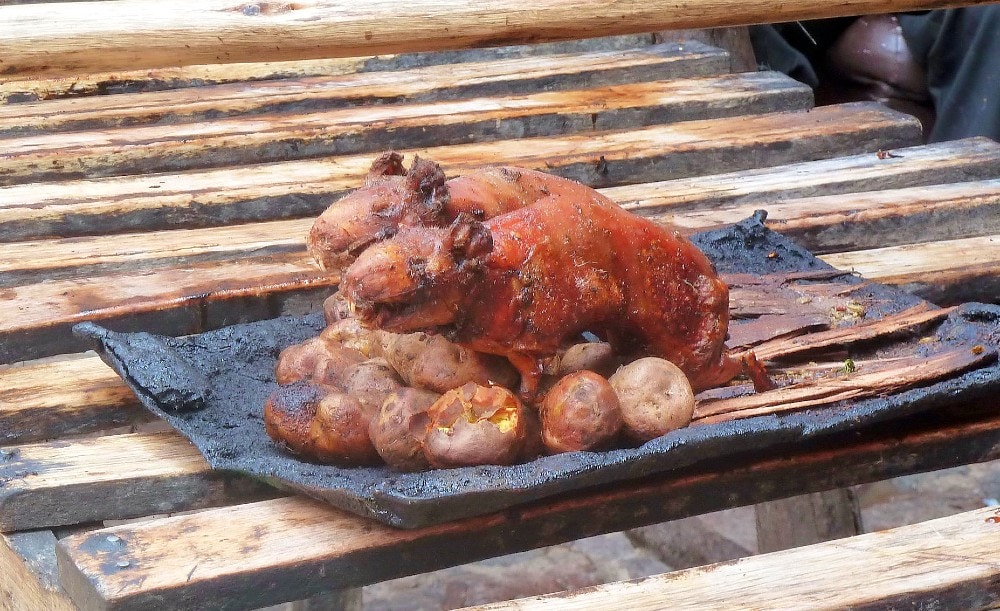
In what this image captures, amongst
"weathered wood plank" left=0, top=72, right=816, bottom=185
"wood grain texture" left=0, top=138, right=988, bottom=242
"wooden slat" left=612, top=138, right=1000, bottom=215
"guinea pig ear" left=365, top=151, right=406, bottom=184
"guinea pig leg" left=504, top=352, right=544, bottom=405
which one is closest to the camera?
"guinea pig leg" left=504, top=352, right=544, bottom=405

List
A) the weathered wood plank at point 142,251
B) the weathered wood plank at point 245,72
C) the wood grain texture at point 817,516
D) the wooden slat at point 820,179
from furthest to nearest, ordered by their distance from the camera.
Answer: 1. the weathered wood plank at point 245,72
2. the wood grain texture at point 817,516
3. the wooden slat at point 820,179
4. the weathered wood plank at point 142,251

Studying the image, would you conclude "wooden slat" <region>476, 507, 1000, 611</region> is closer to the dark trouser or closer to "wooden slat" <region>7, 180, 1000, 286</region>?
"wooden slat" <region>7, 180, 1000, 286</region>

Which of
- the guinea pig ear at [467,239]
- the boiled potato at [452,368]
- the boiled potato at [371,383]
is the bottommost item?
the boiled potato at [371,383]

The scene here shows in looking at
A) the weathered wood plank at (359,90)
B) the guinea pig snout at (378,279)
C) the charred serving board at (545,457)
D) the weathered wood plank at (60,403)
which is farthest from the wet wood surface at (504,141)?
the guinea pig snout at (378,279)

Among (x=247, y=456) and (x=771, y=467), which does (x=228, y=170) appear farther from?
(x=771, y=467)

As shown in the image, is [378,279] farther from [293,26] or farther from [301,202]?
[301,202]

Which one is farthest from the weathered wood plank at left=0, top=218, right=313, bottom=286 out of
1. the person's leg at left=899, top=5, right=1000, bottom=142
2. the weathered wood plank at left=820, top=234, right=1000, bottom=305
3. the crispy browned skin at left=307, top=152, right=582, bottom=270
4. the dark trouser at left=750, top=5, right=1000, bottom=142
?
the person's leg at left=899, top=5, right=1000, bottom=142

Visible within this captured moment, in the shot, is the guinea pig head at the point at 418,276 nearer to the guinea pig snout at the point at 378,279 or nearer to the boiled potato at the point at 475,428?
the guinea pig snout at the point at 378,279
